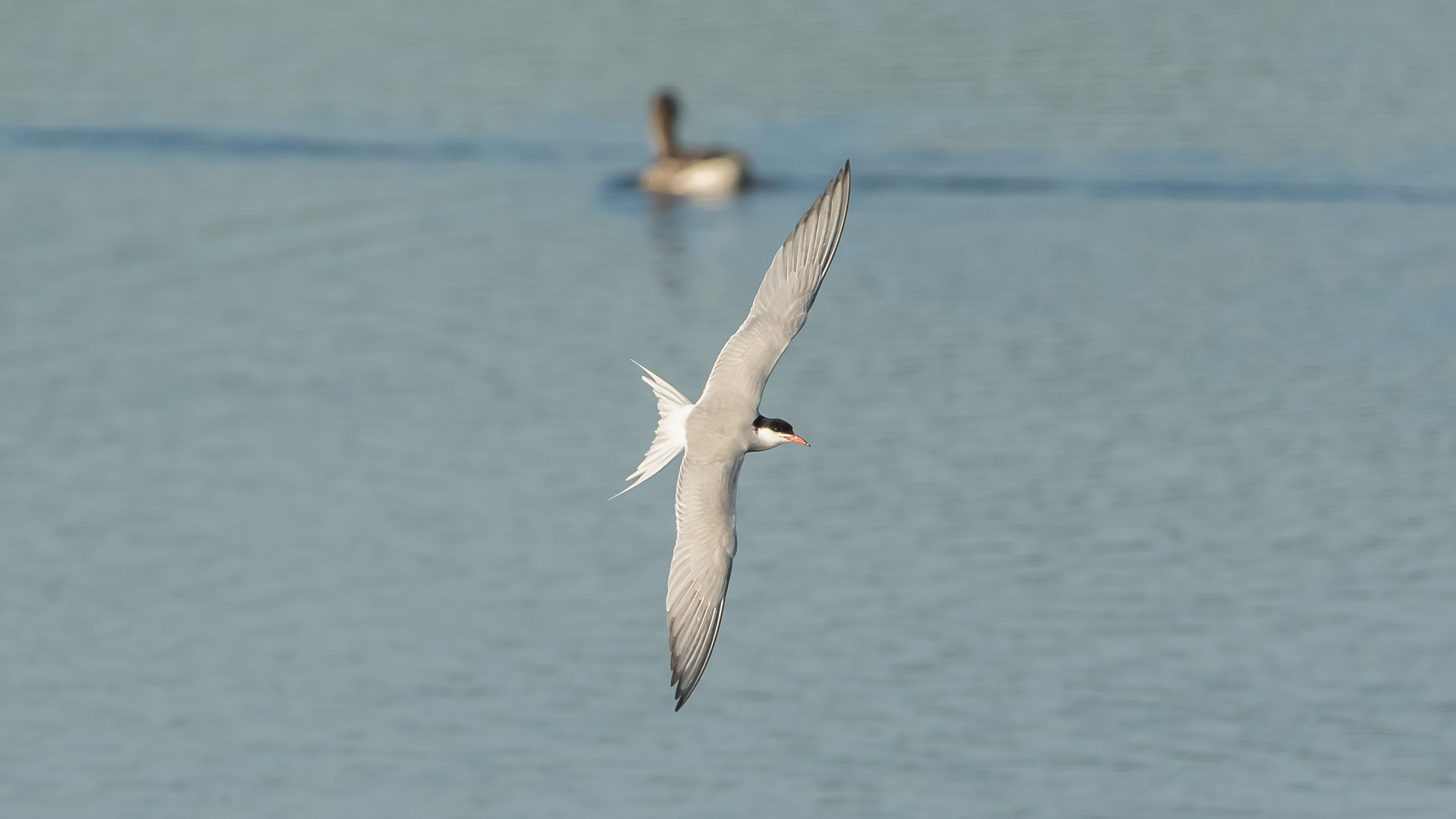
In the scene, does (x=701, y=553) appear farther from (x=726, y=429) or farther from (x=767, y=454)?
(x=767, y=454)

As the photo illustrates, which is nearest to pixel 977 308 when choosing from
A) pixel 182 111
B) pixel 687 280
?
pixel 687 280

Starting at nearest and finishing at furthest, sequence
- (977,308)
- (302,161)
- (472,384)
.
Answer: (472,384) < (977,308) < (302,161)

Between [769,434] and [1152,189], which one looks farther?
[1152,189]

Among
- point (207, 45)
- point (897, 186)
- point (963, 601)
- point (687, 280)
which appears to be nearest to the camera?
point (963, 601)

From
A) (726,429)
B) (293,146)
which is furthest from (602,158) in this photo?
(726,429)

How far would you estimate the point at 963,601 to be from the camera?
1866cm

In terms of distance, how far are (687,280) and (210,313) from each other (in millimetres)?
5988

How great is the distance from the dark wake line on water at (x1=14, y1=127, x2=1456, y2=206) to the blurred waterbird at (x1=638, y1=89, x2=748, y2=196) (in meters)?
0.44

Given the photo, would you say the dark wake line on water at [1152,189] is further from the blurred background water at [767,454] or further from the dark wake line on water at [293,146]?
the dark wake line on water at [293,146]

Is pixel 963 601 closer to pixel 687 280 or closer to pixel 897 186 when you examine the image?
pixel 687 280

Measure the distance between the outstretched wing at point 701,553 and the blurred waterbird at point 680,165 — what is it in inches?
893

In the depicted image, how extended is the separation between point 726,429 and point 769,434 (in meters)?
0.19

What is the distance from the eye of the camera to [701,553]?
30.1 feet

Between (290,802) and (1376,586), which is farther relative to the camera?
(1376,586)
